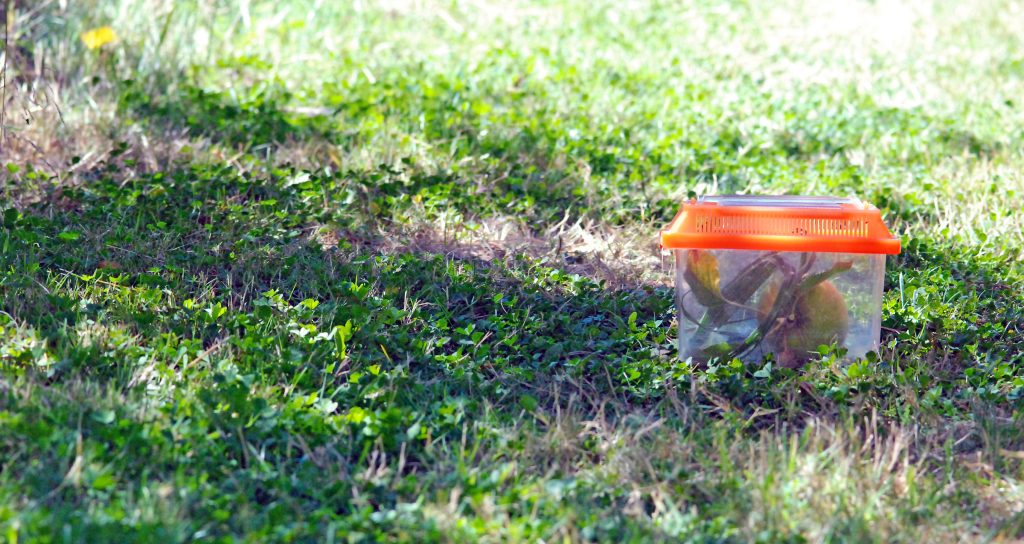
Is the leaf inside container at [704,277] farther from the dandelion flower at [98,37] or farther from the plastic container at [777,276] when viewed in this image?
the dandelion flower at [98,37]

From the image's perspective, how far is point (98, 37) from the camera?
5.91 metres

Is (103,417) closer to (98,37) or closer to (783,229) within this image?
(783,229)

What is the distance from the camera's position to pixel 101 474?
261 centimetres

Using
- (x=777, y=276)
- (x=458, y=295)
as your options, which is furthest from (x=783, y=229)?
(x=458, y=295)

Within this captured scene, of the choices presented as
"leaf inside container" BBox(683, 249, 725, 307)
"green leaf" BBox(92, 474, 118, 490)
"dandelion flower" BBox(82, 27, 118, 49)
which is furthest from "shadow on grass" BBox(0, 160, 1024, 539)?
"dandelion flower" BBox(82, 27, 118, 49)

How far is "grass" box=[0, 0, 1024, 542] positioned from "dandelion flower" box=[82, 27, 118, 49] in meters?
0.06

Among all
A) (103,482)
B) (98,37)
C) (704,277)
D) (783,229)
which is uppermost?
(98,37)

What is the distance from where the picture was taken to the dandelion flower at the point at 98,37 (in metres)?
5.87

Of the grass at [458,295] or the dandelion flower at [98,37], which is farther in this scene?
the dandelion flower at [98,37]

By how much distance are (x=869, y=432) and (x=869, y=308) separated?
1.57 feet

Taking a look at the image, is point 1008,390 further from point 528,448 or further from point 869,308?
point 528,448

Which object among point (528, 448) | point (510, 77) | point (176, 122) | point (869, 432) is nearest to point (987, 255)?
point (869, 432)

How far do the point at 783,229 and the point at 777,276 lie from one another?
0.16m

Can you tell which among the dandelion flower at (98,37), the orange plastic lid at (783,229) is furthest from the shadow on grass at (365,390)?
the dandelion flower at (98,37)
